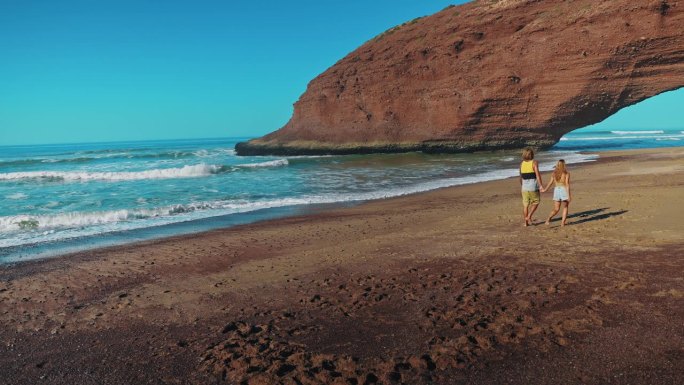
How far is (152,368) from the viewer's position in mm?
3617

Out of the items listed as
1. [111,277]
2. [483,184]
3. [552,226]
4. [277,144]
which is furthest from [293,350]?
[277,144]

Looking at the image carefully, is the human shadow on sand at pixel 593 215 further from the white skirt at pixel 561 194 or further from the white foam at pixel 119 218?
the white foam at pixel 119 218

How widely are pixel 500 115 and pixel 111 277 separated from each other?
37.2 meters

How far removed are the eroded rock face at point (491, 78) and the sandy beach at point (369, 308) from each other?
95.6 ft

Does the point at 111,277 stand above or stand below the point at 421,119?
below

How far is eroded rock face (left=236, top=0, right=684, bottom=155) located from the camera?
31172 millimetres

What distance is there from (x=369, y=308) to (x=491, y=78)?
37224 millimetres

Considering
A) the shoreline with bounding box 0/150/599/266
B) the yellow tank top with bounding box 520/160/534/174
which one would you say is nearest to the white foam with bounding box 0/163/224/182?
the shoreline with bounding box 0/150/599/266

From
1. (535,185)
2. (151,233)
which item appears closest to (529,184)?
(535,185)

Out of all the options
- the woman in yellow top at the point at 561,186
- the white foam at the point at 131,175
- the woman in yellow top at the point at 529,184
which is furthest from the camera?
the white foam at the point at 131,175

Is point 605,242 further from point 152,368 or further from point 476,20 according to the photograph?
point 476,20

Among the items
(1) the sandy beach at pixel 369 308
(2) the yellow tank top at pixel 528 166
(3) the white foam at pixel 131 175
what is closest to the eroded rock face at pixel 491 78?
(3) the white foam at pixel 131 175

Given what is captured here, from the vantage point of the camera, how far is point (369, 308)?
457 centimetres

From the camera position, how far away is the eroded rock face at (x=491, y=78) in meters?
31.2
